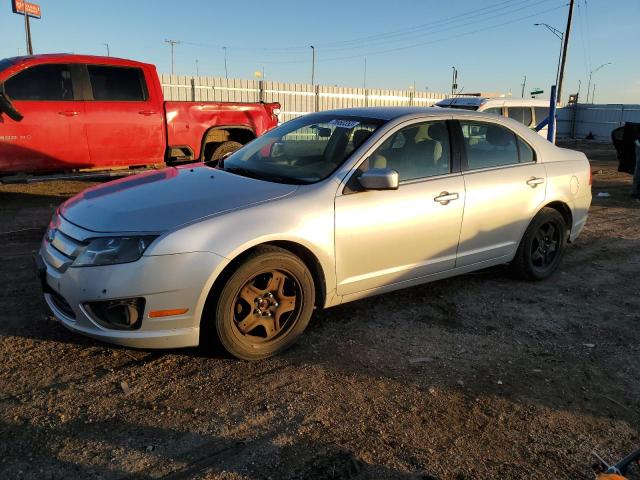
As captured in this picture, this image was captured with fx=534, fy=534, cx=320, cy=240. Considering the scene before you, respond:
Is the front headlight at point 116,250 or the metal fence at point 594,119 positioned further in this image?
the metal fence at point 594,119

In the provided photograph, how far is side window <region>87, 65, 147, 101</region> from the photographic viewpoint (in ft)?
27.1

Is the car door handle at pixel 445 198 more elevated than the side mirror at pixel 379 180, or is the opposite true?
the side mirror at pixel 379 180

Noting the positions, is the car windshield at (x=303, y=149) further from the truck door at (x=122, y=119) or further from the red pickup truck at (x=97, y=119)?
the truck door at (x=122, y=119)

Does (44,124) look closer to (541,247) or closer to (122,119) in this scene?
(122,119)

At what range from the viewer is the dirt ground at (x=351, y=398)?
2521 mm

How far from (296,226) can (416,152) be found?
1.36 meters

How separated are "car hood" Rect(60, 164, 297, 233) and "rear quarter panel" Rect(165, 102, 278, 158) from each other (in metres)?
5.04

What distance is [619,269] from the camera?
5.72 meters

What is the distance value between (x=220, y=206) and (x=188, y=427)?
1.31 metres

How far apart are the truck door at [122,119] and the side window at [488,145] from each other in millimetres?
5706

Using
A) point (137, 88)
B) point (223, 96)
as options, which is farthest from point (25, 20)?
point (137, 88)

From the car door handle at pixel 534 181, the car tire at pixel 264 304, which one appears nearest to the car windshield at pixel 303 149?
the car tire at pixel 264 304

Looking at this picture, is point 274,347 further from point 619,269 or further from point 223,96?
point 223,96

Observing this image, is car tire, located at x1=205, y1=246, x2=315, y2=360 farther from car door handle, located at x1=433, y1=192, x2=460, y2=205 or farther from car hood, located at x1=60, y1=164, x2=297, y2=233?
car door handle, located at x1=433, y1=192, x2=460, y2=205
